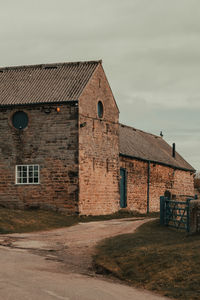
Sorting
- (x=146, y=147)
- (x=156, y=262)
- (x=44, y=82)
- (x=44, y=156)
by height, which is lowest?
(x=156, y=262)

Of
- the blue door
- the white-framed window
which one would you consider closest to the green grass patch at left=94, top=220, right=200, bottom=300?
the white-framed window

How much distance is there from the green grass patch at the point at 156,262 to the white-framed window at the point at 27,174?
11088 millimetres

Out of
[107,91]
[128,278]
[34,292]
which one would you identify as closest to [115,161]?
[107,91]

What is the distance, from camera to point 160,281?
11039 mm

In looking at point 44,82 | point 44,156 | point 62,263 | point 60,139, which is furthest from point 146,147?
point 62,263

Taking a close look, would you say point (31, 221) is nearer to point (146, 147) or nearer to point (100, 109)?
point (100, 109)

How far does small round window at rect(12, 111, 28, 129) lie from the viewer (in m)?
27.8

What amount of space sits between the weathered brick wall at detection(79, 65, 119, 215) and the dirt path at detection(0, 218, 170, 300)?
644 centimetres

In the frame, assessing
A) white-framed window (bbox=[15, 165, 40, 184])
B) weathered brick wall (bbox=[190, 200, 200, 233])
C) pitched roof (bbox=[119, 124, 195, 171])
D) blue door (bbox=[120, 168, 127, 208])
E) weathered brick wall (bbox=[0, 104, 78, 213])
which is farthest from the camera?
pitched roof (bbox=[119, 124, 195, 171])

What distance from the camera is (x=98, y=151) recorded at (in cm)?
2919

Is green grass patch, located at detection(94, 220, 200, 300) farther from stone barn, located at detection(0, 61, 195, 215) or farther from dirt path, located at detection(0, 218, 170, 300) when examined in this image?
stone barn, located at detection(0, 61, 195, 215)

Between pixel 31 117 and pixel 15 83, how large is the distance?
3351 mm

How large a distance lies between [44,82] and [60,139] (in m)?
4.27

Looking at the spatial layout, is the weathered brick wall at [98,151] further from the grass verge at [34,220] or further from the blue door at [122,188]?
the blue door at [122,188]
